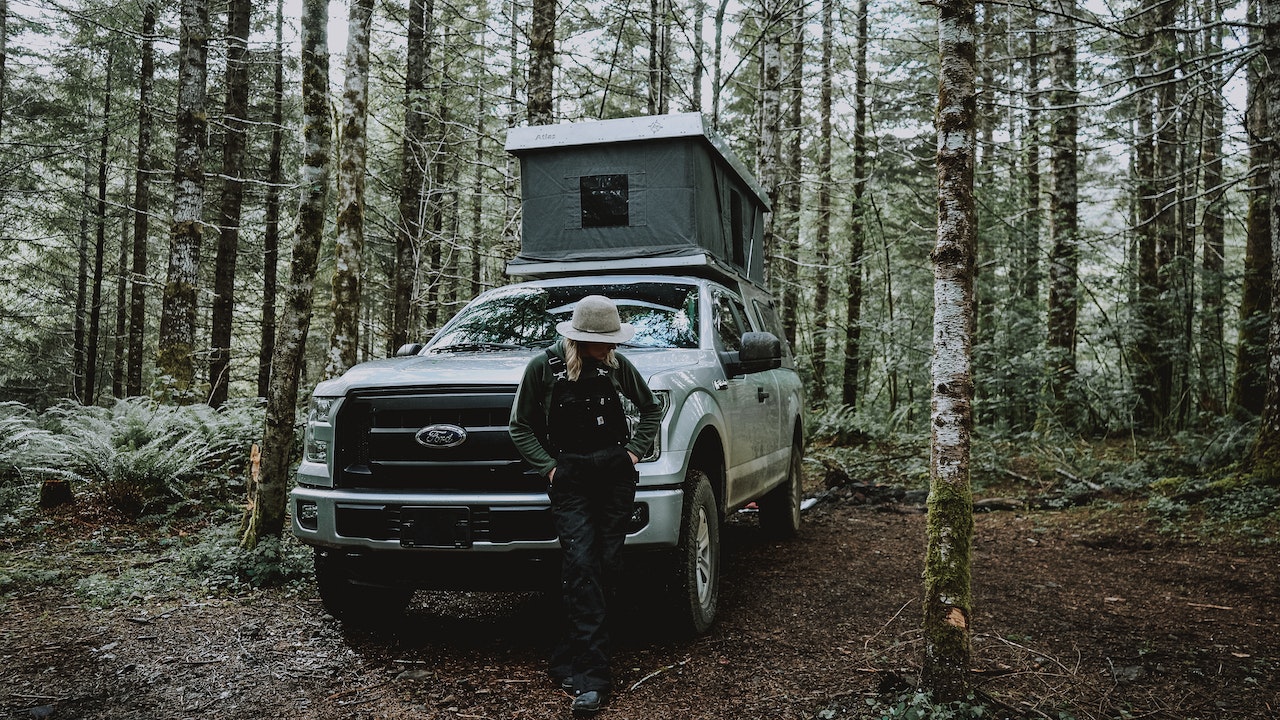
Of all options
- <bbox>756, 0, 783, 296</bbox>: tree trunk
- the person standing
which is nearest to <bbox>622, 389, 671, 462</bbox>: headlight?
the person standing

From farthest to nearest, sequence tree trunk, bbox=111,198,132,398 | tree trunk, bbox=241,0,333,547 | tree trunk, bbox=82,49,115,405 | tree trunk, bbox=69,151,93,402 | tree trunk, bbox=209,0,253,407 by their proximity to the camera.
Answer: tree trunk, bbox=69,151,93,402, tree trunk, bbox=111,198,132,398, tree trunk, bbox=82,49,115,405, tree trunk, bbox=209,0,253,407, tree trunk, bbox=241,0,333,547

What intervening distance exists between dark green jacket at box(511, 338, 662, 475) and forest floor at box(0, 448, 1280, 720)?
1181 millimetres

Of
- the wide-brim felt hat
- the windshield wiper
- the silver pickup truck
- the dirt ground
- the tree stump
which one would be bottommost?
the dirt ground

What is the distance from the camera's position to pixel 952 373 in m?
3.74

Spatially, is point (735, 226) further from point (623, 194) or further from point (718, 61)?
point (718, 61)

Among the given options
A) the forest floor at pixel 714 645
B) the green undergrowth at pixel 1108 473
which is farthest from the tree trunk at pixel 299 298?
the green undergrowth at pixel 1108 473

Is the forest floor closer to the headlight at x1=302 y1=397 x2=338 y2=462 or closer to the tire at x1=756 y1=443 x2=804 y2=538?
the tire at x1=756 y1=443 x2=804 y2=538

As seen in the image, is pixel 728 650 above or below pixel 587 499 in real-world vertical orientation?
below

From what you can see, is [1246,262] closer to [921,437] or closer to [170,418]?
[921,437]

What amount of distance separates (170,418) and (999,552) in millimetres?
8625

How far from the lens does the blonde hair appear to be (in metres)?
4.10

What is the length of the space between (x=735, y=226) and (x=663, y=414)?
4.28 meters

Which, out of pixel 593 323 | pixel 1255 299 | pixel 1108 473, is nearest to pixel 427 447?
pixel 593 323

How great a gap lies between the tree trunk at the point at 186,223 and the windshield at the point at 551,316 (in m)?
7.74
